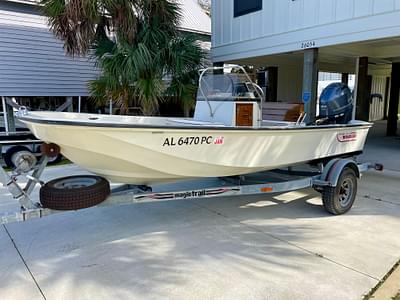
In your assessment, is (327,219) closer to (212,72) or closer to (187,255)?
(187,255)

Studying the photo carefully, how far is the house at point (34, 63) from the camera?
10055 millimetres

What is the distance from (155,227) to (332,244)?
1969mm

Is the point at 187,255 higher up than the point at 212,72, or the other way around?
the point at 212,72

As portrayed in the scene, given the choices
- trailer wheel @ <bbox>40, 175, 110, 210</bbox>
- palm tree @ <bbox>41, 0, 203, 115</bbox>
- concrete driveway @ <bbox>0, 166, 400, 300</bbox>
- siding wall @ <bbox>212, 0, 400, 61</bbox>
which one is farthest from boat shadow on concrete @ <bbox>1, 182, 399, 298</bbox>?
palm tree @ <bbox>41, 0, 203, 115</bbox>

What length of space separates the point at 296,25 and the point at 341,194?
4428 millimetres

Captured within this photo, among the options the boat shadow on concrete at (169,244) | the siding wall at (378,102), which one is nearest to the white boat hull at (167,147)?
the boat shadow on concrete at (169,244)

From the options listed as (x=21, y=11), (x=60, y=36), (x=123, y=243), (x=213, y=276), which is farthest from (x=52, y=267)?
(x=21, y=11)

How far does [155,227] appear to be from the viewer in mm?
3949

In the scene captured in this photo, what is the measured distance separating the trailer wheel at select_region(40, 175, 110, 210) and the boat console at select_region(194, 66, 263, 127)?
1.87 metres

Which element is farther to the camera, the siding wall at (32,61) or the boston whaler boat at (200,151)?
the siding wall at (32,61)

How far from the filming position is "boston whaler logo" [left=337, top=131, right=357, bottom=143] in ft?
15.7

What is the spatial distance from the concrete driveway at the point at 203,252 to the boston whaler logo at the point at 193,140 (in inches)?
42.0

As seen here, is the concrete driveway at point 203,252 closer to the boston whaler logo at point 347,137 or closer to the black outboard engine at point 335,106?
the boston whaler logo at point 347,137

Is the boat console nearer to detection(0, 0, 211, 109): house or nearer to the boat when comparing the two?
the boat
